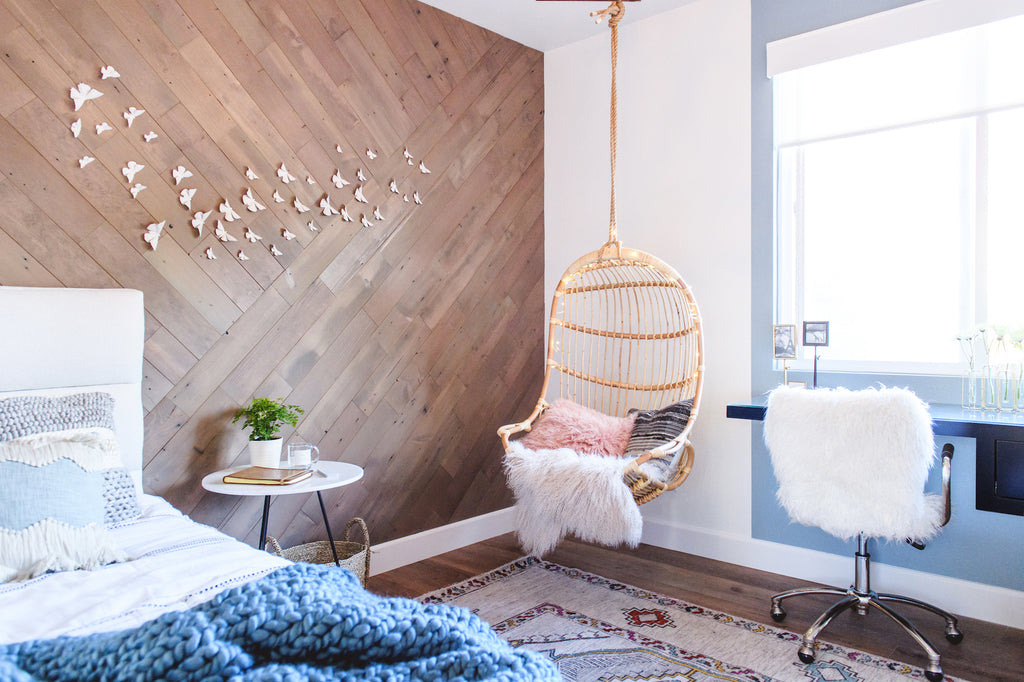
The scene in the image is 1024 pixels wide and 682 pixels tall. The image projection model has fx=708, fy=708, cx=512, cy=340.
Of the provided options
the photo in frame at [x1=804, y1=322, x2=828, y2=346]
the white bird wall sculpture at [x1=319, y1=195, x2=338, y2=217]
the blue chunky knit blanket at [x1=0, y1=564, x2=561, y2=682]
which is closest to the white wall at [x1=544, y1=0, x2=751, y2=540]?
the photo in frame at [x1=804, y1=322, x2=828, y2=346]

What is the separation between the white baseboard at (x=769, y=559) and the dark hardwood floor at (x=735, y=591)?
45 mm

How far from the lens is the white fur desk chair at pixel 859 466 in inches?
86.5

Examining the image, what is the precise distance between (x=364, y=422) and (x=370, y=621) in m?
2.17

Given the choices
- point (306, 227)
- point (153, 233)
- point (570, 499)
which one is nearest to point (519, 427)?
point (570, 499)

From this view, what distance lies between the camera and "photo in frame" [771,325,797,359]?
299cm

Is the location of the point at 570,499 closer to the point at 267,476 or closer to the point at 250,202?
the point at 267,476

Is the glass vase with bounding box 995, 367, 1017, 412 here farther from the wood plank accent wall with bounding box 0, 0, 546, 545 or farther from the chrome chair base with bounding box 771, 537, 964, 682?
the wood plank accent wall with bounding box 0, 0, 546, 545

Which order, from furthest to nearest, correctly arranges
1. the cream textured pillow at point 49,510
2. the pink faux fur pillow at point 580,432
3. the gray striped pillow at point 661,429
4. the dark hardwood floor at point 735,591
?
the pink faux fur pillow at point 580,432
the gray striped pillow at point 661,429
the dark hardwood floor at point 735,591
the cream textured pillow at point 49,510

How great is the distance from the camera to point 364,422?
3.18m

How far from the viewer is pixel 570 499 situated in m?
2.69

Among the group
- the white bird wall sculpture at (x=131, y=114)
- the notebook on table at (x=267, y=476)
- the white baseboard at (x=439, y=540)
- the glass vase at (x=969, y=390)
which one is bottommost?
the white baseboard at (x=439, y=540)

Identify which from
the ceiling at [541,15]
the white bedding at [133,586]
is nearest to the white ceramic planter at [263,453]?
the white bedding at [133,586]

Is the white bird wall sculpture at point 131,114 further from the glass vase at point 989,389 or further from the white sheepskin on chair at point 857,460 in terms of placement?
the glass vase at point 989,389

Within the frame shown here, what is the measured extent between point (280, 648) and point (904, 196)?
2953 millimetres
